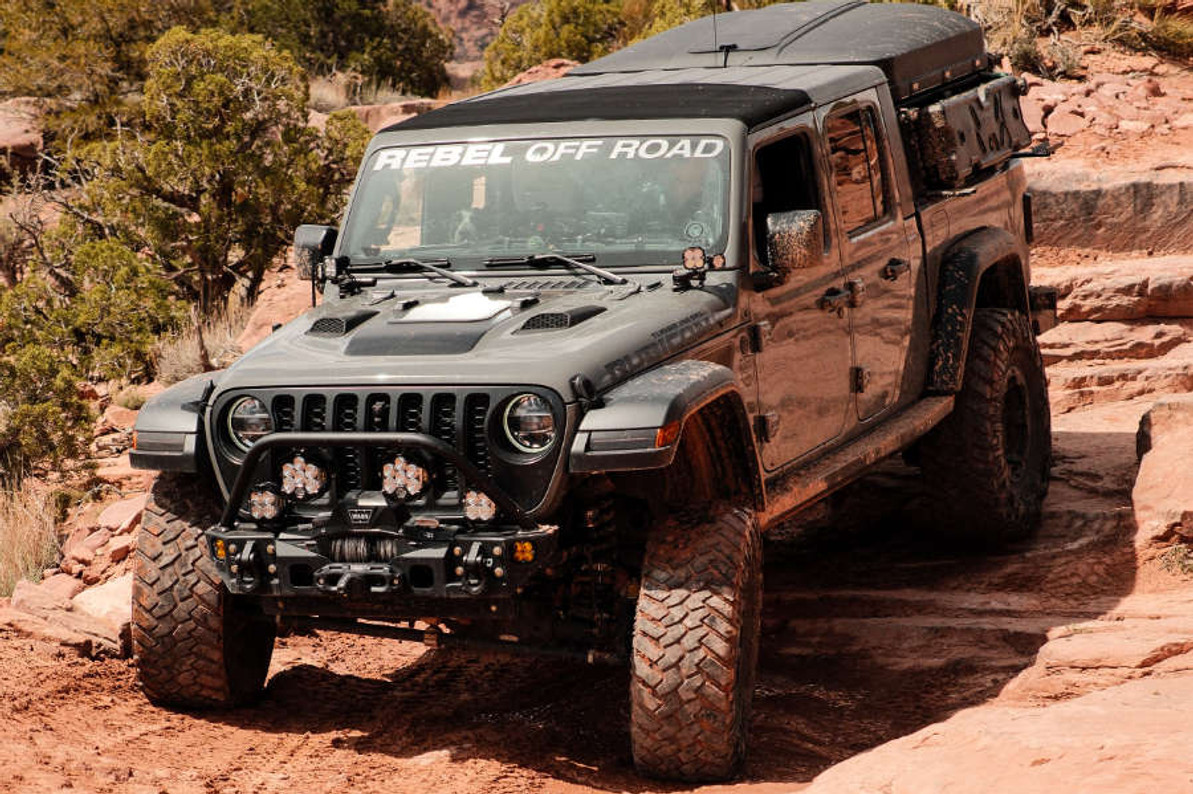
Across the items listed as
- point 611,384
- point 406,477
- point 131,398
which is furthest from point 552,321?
point 131,398

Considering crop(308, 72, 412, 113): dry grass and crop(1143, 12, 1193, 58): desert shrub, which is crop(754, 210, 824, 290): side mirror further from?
crop(308, 72, 412, 113): dry grass

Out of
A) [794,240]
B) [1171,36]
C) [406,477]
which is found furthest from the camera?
[1171,36]

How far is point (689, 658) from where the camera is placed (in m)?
4.91

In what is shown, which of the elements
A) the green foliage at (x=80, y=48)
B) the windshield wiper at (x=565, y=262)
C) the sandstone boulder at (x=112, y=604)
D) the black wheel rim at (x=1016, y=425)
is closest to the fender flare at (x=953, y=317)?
the black wheel rim at (x=1016, y=425)

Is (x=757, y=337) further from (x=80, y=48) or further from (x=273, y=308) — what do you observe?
(x=80, y=48)

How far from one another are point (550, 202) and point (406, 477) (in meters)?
1.60

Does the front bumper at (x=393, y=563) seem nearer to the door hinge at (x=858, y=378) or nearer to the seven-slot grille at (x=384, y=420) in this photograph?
the seven-slot grille at (x=384, y=420)

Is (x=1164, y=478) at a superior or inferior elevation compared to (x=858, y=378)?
inferior

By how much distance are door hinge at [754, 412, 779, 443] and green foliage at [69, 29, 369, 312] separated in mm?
8911

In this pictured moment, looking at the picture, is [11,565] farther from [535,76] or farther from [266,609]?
[535,76]

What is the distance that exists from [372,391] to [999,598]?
3.33m

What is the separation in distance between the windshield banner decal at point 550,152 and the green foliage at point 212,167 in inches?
306

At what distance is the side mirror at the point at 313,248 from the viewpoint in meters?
6.45

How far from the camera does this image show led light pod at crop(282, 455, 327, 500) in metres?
5.00
